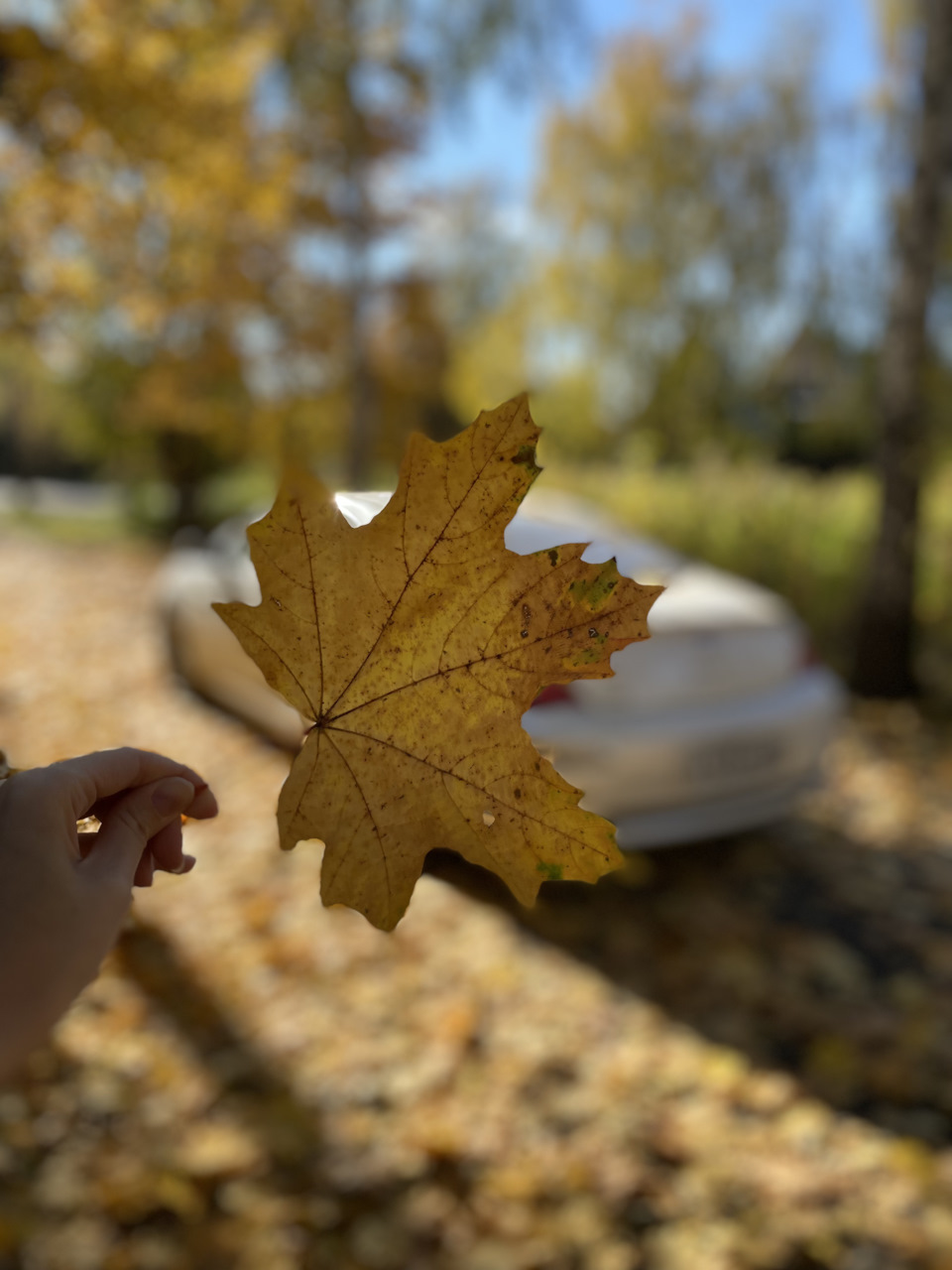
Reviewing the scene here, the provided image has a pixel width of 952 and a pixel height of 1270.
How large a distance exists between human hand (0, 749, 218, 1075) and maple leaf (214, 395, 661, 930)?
4.0 inches

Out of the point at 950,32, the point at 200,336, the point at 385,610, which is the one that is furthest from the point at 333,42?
the point at 385,610

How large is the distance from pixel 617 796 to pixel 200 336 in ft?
29.0

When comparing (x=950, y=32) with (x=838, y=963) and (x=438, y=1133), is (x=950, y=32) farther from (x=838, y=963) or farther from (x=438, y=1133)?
(x=438, y=1133)

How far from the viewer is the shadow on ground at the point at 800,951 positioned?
265 centimetres

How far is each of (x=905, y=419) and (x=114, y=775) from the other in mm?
6352

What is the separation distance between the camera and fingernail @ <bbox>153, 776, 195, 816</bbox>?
555mm

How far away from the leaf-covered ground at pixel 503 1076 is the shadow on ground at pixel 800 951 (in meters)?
0.01

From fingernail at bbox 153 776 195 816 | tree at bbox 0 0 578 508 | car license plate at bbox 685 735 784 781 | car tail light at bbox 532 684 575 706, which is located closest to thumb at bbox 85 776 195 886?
fingernail at bbox 153 776 195 816

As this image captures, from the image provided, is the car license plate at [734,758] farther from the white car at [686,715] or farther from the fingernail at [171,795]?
the fingernail at [171,795]

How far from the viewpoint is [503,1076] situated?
8.50 feet

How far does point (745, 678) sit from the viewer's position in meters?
3.38

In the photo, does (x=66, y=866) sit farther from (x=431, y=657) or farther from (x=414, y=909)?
(x=414, y=909)

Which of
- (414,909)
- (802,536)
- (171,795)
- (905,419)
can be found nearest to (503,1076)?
(414,909)

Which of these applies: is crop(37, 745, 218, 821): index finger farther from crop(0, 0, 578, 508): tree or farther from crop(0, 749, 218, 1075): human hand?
crop(0, 0, 578, 508): tree
